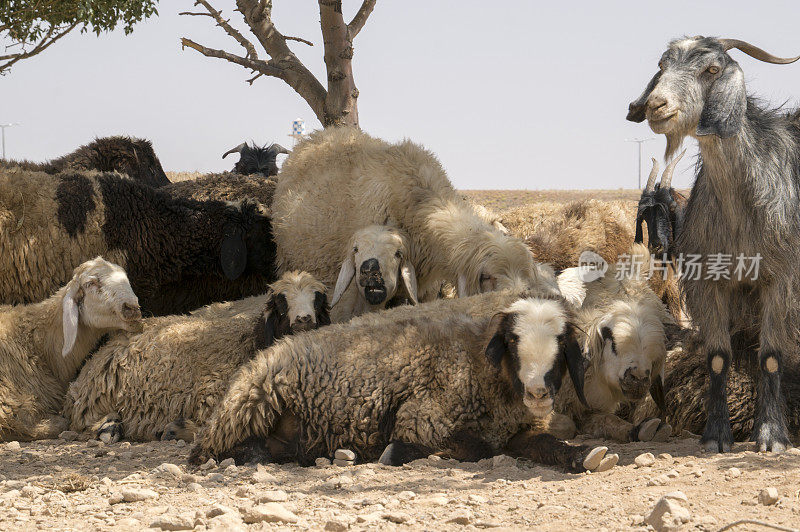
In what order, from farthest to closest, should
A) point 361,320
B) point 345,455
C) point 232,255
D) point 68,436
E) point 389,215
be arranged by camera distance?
1. point 232,255
2. point 389,215
3. point 68,436
4. point 361,320
5. point 345,455

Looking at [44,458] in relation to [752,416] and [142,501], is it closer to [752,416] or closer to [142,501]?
[142,501]

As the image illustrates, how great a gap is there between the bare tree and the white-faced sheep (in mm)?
3583

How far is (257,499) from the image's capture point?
4.61m

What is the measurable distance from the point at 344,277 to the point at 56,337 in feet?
8.07

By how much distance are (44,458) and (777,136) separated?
5448 mm

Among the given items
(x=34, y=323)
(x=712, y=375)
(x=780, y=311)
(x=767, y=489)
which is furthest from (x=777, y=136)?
(x=34, y=323)

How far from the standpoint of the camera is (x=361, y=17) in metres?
11.7

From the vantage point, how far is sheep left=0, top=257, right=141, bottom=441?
274 inches

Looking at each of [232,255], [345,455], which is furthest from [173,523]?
[232,255]

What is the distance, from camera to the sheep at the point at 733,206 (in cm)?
570

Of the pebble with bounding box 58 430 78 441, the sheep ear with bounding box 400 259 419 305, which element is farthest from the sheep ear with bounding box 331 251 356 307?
the pebble with bounding box 58 430 78 441

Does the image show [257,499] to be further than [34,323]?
No

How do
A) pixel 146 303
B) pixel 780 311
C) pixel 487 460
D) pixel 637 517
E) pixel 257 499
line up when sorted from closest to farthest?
pixel 637 517, pixel 257 499, pixel 487 460, pixel 780 311, pixel 146 303

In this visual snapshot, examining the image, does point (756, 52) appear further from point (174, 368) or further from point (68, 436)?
point (68, 436)
